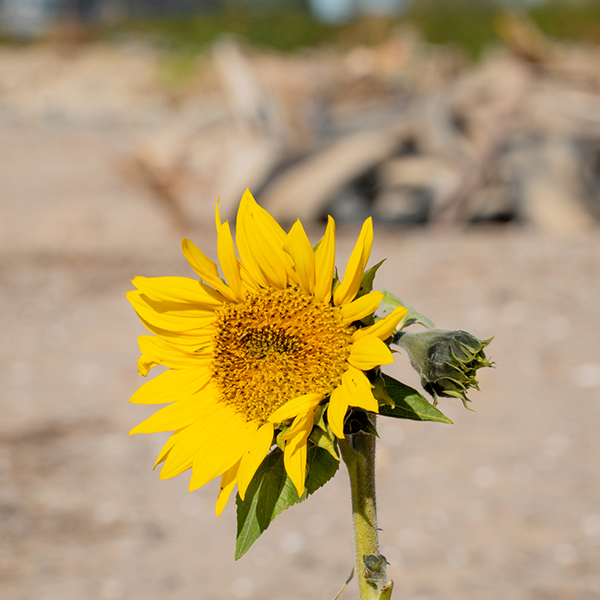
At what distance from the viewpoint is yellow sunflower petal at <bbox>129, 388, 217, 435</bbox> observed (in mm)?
822

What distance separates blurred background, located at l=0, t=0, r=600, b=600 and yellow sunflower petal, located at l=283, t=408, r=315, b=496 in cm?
191

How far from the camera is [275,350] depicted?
83cm

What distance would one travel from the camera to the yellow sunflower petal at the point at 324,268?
0.77 meters

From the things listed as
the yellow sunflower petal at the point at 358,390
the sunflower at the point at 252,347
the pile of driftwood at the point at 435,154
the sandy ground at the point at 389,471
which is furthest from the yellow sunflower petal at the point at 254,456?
the pile of driftwood at the point at 435,154

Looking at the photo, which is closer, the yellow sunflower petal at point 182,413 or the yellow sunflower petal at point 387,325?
the yellow sunflower petal at point 387,325

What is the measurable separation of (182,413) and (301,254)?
0.24m

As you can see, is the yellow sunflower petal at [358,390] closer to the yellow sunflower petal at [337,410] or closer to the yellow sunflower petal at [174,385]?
the yellow sunflower petal at [337,410]

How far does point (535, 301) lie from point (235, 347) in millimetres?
4071

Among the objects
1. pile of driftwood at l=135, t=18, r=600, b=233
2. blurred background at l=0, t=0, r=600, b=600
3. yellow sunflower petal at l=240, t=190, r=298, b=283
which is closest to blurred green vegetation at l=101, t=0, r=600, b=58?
blurred background at l=0, t=0, r=600, b=600

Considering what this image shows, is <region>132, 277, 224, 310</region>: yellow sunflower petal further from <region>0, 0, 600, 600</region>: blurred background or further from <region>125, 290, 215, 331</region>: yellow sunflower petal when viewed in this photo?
<region>0, 0, 600, 600</region>: blurred background

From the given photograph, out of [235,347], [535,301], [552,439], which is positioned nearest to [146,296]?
[235,347]

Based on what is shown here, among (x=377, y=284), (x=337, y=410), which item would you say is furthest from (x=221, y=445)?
(x=377, y=284)

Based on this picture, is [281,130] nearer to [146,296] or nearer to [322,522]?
[322,522]

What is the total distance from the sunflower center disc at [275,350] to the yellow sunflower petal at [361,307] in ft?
0.08
